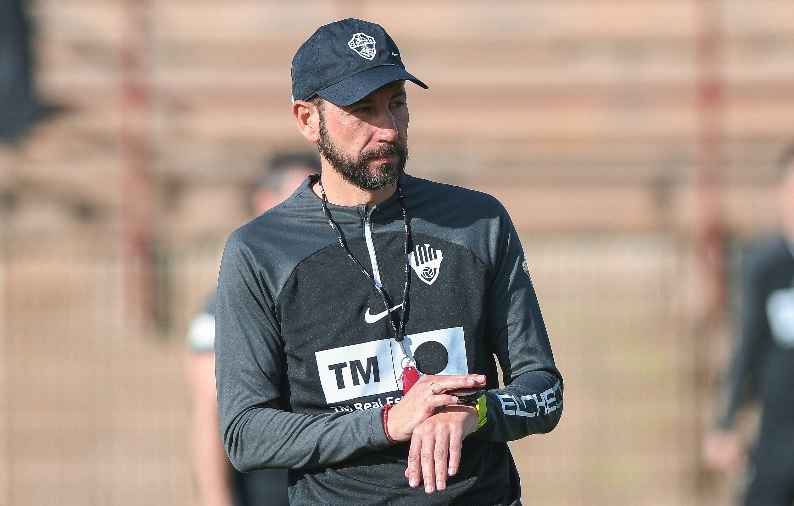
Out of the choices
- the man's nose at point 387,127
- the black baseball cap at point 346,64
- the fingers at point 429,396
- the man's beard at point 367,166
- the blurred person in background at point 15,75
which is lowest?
the fingers at point 429,396

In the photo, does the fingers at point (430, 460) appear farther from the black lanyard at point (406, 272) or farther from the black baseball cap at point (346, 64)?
the black baseball cap at point (346, 64)

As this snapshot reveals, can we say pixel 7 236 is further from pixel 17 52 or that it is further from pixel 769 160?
pixel 769 160

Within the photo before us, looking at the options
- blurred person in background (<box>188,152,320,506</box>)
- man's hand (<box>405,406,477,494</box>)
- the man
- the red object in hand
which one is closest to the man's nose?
the man

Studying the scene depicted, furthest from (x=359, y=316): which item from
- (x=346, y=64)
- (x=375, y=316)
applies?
(x=346, y=64)

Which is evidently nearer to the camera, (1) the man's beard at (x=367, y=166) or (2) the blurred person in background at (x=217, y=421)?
(1) the man's beard at (x=367, y=166)

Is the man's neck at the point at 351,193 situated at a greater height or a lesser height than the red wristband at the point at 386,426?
greater

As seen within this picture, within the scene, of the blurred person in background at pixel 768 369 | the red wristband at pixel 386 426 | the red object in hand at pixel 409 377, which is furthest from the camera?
the blurred person in background at pixel 768 369

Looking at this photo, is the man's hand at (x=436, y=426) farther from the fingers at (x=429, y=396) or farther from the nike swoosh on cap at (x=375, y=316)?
the nike swoosh on cap at (x=375, y=316)

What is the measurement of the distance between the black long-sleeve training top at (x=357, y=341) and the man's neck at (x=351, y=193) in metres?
0.02

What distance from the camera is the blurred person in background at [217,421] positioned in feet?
15.9

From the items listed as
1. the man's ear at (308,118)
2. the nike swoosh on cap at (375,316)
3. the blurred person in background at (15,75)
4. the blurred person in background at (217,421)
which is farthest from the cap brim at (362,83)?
the blurred person in background at (15,75)

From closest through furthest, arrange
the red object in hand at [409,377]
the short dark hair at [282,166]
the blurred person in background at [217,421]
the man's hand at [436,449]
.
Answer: the man's hand at [436,449] → the red object in hand at [409,377] → the blurred person in background at [217,421] → the short dark hair at [282,166]

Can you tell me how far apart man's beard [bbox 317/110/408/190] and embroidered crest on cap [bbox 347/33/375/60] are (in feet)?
0.55

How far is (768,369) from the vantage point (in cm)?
639
